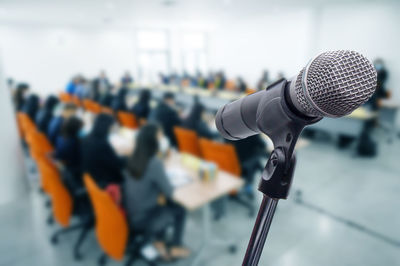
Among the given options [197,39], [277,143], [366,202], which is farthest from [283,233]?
[197,39]

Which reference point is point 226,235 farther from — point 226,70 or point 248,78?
point 226,70

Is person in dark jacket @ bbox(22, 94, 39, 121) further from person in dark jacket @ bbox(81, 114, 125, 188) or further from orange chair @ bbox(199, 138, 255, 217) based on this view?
orange chair @ bbox(199, 138, 255, 217)

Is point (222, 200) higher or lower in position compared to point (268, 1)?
lower

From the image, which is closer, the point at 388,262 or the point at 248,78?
the point at 388,262

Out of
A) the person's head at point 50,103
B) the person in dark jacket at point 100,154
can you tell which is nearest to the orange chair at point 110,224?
the person in dark jacket at point 100,154

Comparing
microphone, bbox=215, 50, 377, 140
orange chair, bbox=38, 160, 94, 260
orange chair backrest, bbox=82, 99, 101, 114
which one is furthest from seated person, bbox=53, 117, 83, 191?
microphone, bbox=215, 50, 377, 140

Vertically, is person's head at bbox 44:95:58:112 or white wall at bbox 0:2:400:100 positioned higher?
white wall at bbox 0:2:400:100

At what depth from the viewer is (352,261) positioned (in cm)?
213

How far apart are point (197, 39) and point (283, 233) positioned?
13652mm

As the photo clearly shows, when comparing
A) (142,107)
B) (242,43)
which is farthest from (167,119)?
(242,43)

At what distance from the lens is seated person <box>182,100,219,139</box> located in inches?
141

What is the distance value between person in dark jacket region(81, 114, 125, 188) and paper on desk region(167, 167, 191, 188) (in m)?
0.65

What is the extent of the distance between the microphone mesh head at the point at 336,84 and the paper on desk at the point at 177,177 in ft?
6.23

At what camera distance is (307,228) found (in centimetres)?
265
